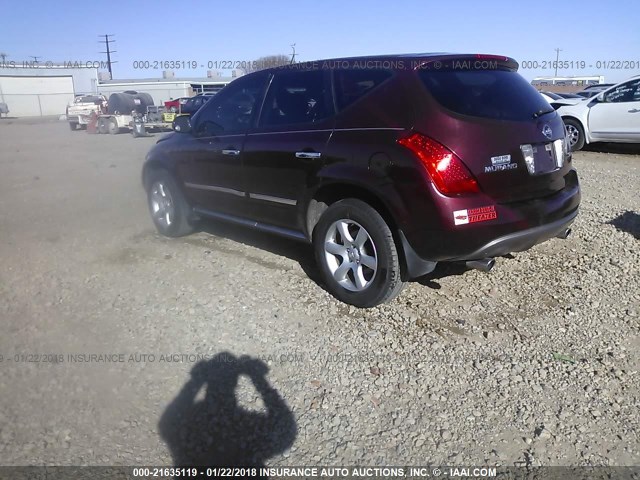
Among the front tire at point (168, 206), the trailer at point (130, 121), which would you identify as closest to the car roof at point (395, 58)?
the front tire at point (168, 206)

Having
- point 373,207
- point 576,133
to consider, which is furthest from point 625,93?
point 373,207

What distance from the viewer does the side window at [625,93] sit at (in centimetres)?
1080

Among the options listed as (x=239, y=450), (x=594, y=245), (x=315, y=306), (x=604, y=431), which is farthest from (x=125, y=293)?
(x=594, y=245)

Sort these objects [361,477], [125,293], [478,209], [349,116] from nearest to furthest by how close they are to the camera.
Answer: [361,477] < [478,209] < [349,116] < [125,293]

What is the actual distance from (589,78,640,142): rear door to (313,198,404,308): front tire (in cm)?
934

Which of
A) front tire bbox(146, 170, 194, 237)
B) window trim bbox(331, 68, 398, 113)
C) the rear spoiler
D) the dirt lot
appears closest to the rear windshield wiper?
the rear spoiler

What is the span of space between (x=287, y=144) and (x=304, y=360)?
1789 millimetres

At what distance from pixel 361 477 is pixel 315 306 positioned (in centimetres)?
178

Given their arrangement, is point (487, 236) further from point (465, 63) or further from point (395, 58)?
point (395, 58)

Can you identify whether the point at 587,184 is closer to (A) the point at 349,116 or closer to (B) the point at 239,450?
(A) the point at 349,116

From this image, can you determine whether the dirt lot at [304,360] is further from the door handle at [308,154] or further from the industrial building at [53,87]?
the industrial building at [53,87]

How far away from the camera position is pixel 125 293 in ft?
14.5

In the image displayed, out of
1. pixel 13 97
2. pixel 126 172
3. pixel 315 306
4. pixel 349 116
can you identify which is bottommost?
pixel 315 306

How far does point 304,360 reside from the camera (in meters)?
3.39
